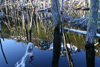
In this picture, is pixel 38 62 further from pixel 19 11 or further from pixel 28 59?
pixel 19 11

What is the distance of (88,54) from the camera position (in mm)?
4164

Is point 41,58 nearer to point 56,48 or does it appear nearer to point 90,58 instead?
point 56,48

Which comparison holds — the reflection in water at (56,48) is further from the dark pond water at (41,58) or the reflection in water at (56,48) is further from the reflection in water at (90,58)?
the reflection in water at (90,58)

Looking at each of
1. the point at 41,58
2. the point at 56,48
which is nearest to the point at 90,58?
the point at 56,48

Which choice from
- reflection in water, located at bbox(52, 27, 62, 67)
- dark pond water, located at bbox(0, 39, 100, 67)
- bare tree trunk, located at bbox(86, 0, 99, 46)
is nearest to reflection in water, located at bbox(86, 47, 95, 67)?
bare tree trunk, located at bbox(86, 0, 99, 46)

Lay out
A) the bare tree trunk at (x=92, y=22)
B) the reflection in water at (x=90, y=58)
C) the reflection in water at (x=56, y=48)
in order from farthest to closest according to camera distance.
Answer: the reflection in water at (x=56, y=48) < the reflection in water at (x=90, y=58) < the bare tree trunk at (x=92, y=22)

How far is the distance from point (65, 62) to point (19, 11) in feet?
50.6

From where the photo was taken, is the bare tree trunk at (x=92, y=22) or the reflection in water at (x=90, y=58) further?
the reflection in water at (x=90, y=58)

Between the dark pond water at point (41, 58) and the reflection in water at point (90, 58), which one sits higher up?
the reflection in water at point (90, 58)

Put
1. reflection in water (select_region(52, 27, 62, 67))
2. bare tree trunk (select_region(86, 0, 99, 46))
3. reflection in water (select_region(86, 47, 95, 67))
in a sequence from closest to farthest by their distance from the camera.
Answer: bare tree trunk (select_region(86, 0, 99, 46)), reflection in water (select_region(86, 47, 95, 67)), reflection in water (select_region(52, 27, 62, 67))

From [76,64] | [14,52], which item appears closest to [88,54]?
[76,64]

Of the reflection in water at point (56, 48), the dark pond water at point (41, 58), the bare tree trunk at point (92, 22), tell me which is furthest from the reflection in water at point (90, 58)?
the reflection in water at point (56, 48)

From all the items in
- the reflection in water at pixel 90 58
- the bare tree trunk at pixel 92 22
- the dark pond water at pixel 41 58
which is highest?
the bare tree trunk at pixel 92 22

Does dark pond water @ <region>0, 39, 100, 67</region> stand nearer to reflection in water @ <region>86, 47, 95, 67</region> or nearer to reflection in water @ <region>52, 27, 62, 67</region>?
reflection in water @ <region>52, 27, 62, 67</region>
